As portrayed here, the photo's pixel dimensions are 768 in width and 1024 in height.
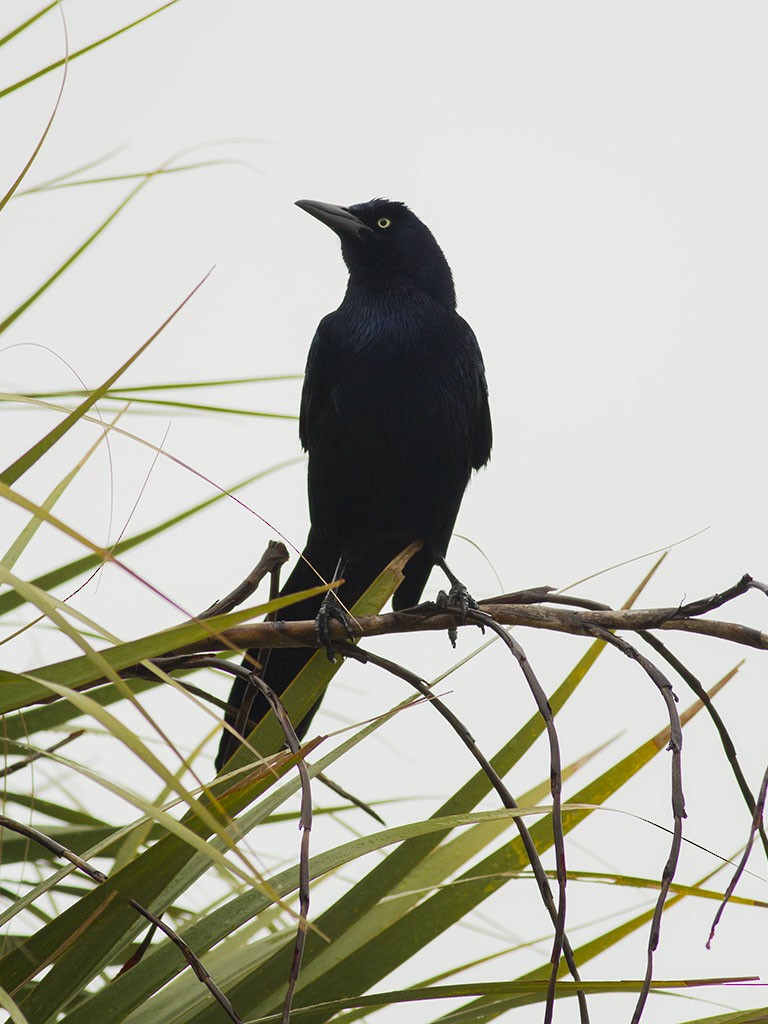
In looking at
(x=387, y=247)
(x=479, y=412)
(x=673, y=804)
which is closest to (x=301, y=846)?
(x=673, y=804)

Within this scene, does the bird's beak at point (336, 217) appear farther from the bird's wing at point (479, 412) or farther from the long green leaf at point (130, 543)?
the long green leaf at point (130, 543)

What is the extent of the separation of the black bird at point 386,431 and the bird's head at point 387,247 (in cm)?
3

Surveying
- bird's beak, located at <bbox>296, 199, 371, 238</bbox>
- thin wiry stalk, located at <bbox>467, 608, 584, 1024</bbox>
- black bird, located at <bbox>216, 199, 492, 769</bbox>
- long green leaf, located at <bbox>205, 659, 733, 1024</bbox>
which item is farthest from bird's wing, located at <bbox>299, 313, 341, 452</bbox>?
thin wiry stalk, located at <bbox>467, 608, 584, 1024</bbox>

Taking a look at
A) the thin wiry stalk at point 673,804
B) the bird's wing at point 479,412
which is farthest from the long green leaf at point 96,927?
the bird's wing at point 479,412

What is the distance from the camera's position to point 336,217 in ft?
11.4

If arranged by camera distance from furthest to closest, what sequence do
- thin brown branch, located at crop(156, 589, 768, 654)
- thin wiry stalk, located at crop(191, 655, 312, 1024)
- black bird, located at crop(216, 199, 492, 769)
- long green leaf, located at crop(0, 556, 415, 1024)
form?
A: black bird, located at crop(216, 199, 492, 769) < thin brown branch, located at crop(156, 589, 768, 654) < long green leaf, located at crop(0, 556, 415, 1024) < thin wiry stalk, located at crop(191, 655, 312, 1024)

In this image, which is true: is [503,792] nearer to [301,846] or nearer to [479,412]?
[301,846]

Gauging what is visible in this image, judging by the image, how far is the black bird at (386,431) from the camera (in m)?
2.89

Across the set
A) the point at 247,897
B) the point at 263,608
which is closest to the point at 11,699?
the point at 263,608

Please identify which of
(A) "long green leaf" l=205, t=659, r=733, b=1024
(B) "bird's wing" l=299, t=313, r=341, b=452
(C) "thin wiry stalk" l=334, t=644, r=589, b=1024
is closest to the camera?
(C) "thin wiry stalk" l=334, t=644, r=589, b=1024

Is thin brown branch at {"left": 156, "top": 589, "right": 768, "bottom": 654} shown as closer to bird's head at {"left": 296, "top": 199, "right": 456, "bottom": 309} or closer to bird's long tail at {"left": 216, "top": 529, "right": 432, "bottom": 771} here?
bird's long tail at {"left": 216, "top": 529, "right": 432, "bottom": 771}

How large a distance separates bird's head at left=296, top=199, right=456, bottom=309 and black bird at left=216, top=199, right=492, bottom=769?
0.03 m

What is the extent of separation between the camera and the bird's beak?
136 inches

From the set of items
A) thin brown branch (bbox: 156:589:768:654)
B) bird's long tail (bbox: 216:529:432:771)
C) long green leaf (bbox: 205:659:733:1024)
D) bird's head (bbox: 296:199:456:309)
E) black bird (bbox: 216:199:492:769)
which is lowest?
long green leaf (bbox: 205:659:733:1024)
